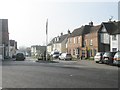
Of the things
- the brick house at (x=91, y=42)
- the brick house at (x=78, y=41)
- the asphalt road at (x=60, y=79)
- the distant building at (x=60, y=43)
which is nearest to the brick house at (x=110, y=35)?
the brick house at (x=91, y=42)

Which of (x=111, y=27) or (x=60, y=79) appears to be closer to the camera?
(x=60, y=79)

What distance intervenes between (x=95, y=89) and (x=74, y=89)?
98 centimetres

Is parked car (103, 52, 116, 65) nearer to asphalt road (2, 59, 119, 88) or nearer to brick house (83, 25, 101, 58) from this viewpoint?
asphalt road (2, 59, 119, 88)

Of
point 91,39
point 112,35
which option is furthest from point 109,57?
point 91,39

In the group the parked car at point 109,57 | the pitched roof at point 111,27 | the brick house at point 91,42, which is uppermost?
the pitched roof at point 111,27

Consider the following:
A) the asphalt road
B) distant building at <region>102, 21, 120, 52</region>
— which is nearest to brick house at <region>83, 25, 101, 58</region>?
distant building at <region>102, 21, 120, 52</region>

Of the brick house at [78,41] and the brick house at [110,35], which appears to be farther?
the brick house at [78,41]

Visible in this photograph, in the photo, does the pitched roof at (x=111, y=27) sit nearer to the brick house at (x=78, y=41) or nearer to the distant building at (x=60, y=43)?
the brick house at (x=78, y=41)

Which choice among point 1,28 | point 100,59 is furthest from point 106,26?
point 1,28

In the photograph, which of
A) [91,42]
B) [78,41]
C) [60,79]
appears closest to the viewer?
[60,79]

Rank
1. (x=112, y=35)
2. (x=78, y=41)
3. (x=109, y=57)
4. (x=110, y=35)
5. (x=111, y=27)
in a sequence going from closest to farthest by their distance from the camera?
1. (x=109, y=57)
2. (x=112, y=35)
3. (x=110, y=35)
4. (x=111, y=27)
5. (x=78, y=41)

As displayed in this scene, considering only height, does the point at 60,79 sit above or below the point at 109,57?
below

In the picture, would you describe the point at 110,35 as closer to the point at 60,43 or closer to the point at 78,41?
the point at 78,41


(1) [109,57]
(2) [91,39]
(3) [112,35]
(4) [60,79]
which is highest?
(3) [112,35]
